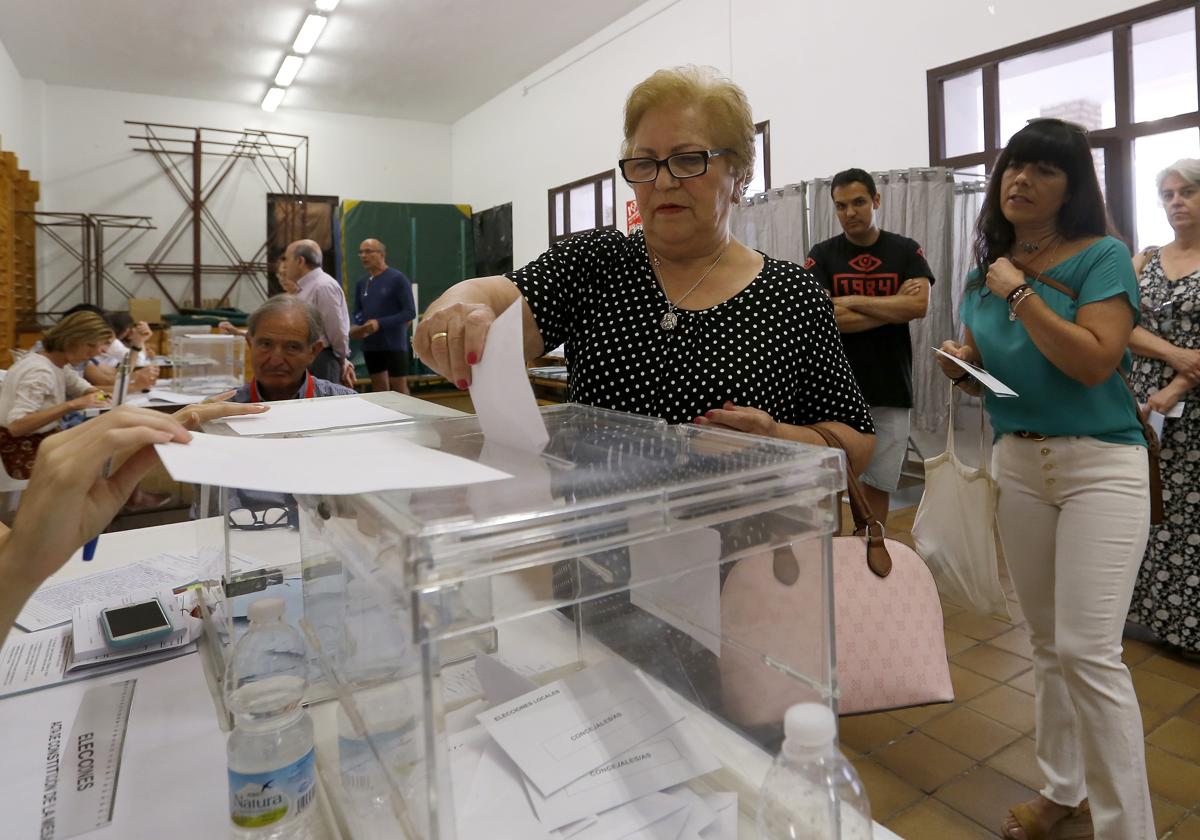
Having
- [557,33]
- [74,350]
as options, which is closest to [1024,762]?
[74,350]

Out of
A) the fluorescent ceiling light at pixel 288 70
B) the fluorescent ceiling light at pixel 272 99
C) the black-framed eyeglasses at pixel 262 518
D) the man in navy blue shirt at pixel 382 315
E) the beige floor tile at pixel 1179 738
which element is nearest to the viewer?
the black-framed eyeglasses at pixel 262 518

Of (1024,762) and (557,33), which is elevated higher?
(557,33)

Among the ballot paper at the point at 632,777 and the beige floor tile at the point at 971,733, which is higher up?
the ballot paper at the point at 632,777

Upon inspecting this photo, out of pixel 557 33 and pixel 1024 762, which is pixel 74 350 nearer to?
pixel 1024 762

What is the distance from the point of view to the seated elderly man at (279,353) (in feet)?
8.27

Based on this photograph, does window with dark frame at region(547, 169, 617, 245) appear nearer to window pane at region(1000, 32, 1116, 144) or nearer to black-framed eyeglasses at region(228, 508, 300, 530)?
window pane at region(1000, 32, 1116, 144)

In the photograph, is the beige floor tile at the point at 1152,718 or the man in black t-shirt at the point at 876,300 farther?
the man in black t-shirt at the point at 876,300

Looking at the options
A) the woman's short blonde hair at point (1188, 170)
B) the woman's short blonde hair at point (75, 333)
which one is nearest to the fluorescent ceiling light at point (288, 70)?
the woman's short blonde hair at point (75, 333)

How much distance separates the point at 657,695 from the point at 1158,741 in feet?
6.93

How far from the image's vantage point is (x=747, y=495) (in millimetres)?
639

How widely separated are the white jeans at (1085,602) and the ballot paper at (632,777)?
4.02 ft

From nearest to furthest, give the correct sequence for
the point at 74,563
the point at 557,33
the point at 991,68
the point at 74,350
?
the point at 74,563
the point at 74,350
the point at 991,68
the point at 557,33

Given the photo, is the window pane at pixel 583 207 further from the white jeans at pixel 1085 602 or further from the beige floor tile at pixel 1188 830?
the beige floor tile at pixel 1188 830

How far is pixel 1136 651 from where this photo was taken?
2.66 m
